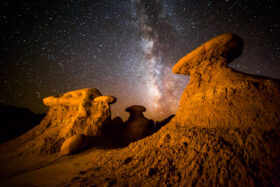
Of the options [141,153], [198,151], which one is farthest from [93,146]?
[198,151]

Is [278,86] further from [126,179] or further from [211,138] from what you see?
[126,179]

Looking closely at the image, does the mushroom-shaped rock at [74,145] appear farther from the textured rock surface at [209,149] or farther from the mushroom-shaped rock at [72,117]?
the textured rock surface at [209,149]

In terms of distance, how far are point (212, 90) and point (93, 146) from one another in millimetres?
5022

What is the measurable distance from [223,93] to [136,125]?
214 inches

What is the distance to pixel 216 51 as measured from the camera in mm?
3375

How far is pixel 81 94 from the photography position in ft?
20.6

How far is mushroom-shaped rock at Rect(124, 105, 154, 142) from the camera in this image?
673 centimetres

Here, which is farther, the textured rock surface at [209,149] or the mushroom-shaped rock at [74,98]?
the mushroom-shaped rock at [74,98]

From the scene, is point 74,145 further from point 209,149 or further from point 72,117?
point 209,149

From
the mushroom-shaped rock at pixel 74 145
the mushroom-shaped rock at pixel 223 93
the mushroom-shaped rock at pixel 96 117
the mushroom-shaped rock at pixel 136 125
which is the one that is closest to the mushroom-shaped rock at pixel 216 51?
the mushroom-shaped rock at pixel 223 93

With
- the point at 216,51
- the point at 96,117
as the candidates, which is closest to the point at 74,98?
the point at 96,117

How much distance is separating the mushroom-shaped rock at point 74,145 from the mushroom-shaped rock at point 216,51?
4961 mm

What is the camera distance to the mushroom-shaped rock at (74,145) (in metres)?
4.28

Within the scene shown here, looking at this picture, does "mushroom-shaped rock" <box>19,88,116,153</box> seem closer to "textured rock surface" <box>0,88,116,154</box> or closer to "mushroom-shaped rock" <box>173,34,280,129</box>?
"textured rock surface" <box>0,88,116,154</box>
